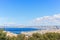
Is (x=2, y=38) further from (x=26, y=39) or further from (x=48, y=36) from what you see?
(x=48, y=36)

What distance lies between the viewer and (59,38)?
18.1 m

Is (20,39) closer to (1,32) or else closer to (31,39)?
(31,39)

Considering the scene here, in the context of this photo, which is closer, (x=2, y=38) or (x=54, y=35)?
(x=2, y=38)

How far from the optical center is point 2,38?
14828mm

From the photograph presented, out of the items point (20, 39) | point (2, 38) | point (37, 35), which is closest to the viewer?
point (2, 38)

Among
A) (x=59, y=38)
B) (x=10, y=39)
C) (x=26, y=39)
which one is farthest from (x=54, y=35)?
(x=10, y=39)

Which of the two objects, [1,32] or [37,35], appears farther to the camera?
[37,35]

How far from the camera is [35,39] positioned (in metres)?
16.6

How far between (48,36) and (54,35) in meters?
0.62

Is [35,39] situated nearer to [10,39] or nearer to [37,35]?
[37,35]

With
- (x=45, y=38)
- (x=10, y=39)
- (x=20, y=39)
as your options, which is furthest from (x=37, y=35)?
(x=10, y=39)

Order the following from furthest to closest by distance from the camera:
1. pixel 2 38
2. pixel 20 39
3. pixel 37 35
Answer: pixel 37 35 → pixel 20 39 → pixel 2 38

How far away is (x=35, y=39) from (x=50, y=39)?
1562 mm

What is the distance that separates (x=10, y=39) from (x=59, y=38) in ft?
17.5
